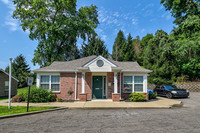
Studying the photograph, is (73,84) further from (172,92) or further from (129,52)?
(129,52)

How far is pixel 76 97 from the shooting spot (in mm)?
12641

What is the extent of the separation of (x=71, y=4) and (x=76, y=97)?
783 inches

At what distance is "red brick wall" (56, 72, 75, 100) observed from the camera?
498 inches

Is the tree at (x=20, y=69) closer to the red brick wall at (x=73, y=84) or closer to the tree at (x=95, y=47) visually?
the tree at (x=95, y=47)

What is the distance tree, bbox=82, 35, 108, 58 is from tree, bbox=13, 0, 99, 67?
3.45 m

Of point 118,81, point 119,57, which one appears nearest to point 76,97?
point 118,81

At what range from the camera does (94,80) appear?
13.2 m

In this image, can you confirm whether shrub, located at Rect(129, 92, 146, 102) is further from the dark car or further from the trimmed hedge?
the trimmed hedge

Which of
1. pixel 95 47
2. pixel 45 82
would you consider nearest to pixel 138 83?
pixel 45 82

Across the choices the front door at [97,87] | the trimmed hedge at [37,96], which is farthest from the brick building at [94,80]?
the trimmed hedge at [37,96]

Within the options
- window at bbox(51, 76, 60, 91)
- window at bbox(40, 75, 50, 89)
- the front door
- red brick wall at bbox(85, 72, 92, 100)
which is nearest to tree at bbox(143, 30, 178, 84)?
the front door

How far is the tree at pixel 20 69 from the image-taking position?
2942 centimetres

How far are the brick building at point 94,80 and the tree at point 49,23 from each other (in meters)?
11.9

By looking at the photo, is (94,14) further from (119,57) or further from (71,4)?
(119,57)
